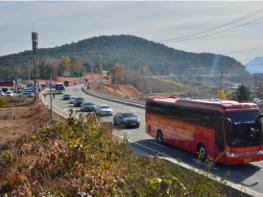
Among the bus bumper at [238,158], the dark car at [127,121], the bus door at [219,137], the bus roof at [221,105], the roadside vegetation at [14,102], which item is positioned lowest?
the roadside vegetation at [14,102]

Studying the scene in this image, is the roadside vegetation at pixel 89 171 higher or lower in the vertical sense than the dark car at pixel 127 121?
higher

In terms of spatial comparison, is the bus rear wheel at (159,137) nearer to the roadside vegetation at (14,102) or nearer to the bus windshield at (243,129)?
the bus windshield at (243,129)

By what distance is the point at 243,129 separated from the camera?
17656mm

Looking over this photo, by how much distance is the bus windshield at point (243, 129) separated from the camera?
17406 millimetres

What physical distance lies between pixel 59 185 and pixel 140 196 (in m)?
2.46

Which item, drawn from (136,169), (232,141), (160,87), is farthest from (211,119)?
(160,87)

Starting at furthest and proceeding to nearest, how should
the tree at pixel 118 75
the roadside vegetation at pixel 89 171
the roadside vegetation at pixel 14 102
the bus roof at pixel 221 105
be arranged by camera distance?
the tree at pixel 118 75 < the roadside vegetation at pixel 14 102 < the bus roof at pixel 221 105 < the roadside vegetation at pixel 89 171

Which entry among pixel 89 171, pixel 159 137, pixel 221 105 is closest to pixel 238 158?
pixel 221 105

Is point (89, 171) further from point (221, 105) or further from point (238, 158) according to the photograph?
point (221, 105)

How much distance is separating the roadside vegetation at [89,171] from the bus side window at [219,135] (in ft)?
18.1

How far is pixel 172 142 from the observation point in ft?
76.3

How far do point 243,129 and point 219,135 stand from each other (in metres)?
0.98

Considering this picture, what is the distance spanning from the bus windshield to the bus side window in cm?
32

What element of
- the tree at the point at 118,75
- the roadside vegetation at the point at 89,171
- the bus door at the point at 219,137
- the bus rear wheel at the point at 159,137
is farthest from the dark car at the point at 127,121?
the tree at the point at 118,75
